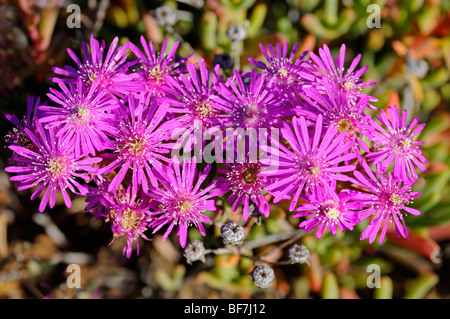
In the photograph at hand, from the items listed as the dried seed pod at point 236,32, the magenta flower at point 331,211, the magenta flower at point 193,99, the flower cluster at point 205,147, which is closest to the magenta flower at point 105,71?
the flower cluster at point 205,147

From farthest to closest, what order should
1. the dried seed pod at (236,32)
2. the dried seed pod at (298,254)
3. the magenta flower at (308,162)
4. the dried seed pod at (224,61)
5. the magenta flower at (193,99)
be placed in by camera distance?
1. the dried seed pod at (236,32)
2. the dried seed pod at (224,61)
3. the dried seed pod at (298,254)
4. the magenta flower at (193,99)
5. the magenta flower at (308,162)

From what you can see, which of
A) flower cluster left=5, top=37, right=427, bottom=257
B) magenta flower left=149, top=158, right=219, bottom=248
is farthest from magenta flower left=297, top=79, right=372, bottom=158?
Answer: magenta flower left=149, top=158, right=219, bottom=248

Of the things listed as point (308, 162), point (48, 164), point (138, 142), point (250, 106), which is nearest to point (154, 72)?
point (138, 142)

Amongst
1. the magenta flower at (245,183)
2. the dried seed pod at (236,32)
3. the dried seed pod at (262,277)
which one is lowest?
the dried seed pod at (262,277)

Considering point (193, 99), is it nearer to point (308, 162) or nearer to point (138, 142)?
point (138, 142)

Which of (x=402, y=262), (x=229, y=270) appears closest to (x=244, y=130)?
(x=229, y=270)

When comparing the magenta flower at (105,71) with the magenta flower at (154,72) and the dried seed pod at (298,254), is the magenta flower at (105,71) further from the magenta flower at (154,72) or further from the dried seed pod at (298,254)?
the dried seed pod at (298,254)
